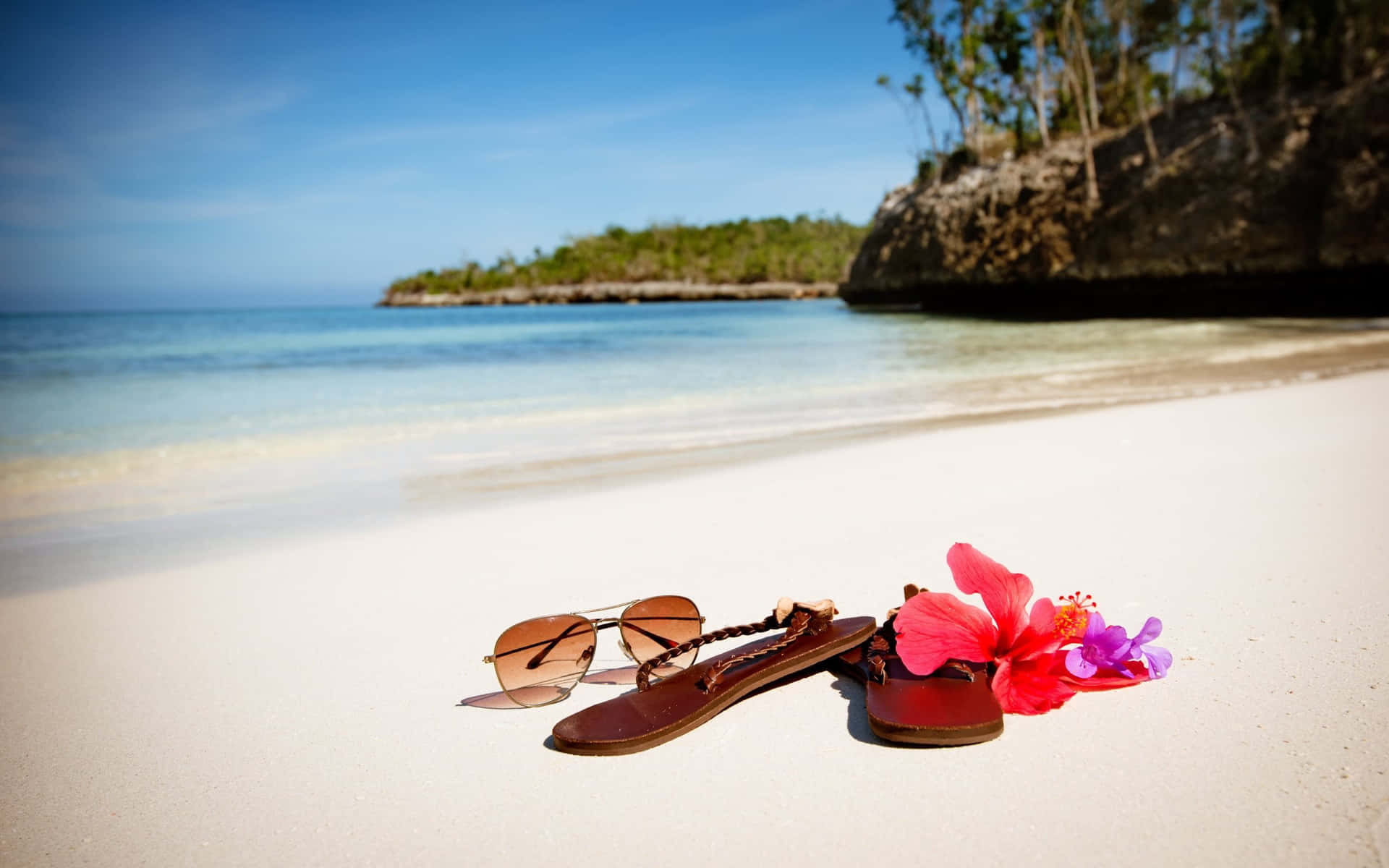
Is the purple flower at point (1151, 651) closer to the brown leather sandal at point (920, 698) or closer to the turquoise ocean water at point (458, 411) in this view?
the brown leather sandal at point (920, 698)

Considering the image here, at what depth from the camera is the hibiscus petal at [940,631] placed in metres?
1.67

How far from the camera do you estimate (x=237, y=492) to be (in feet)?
16.8

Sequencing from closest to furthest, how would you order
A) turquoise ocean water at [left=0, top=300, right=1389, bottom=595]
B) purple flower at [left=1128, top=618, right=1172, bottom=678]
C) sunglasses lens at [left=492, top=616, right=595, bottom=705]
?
purple flower at [left=1128, top=618, right=1172, bottom=678]
sunglasses lens at [left=492, top=616, right=595, bottom=705]
turquoise ocean water at [left=0, top=300, right=1389, bottom=595]

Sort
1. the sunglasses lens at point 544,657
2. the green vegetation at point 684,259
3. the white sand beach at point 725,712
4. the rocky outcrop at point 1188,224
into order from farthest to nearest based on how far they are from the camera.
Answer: the green vegetation at point 684,259
the rocky outcrop at point 1188,224
the sunglasses lens at point 544,657
the white sand beach at point 725,712

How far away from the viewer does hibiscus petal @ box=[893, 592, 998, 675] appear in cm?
167

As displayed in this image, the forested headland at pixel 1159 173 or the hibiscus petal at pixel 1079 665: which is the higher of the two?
the forested headland at pixel 1159 173

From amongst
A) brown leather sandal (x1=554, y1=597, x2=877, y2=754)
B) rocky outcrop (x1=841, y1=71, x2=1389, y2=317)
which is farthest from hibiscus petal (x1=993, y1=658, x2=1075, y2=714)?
rocky outcrop (x1=841, y1=71, x2=1389, y2=317)

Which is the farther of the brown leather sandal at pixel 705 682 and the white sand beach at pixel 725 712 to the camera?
the brown leather sandal at pixel 705 682

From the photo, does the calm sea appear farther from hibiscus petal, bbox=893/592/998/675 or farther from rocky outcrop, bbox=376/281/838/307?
rocky outcrop, bbox=376/281/838/307

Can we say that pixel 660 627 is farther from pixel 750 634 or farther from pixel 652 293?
pixel 652 293

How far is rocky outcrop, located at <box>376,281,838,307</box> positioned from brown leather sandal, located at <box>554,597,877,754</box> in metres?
76.9

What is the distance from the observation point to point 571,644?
1941 mm

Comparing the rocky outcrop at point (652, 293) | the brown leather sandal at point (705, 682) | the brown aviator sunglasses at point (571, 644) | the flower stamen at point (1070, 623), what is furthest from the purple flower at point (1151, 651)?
the rocky outcrop at point (652, 293)

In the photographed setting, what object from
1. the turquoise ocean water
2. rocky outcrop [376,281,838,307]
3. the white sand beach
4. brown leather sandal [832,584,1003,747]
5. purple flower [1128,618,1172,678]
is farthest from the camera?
rocky outcrop [376,281,838,307]
